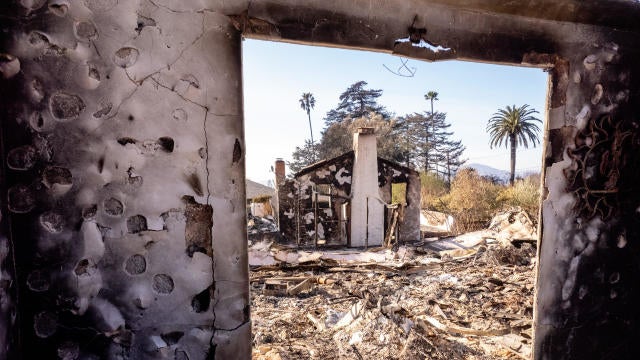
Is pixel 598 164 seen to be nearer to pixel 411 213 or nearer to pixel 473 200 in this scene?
pixel 411 213

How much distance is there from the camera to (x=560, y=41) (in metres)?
2.79

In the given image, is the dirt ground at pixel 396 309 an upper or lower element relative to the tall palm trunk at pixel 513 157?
lower

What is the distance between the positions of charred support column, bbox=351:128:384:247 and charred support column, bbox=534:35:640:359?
12855 mm

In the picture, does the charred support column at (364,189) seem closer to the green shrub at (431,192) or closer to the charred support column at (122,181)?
the green shrub at (431,192)

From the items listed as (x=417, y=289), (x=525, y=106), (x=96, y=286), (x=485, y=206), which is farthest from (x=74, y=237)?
(x=525, y=106)

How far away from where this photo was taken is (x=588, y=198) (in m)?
2.95

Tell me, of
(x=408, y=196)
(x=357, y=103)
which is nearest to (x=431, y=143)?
(x=357, y=103)

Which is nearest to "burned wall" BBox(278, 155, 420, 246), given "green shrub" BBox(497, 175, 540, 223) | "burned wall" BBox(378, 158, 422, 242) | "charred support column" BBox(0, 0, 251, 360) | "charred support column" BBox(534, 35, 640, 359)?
"burned wall" BBox(378, 158, 422, 242)

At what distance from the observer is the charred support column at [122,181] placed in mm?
1798

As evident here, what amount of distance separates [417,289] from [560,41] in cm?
524

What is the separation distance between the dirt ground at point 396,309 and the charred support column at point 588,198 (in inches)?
49.6

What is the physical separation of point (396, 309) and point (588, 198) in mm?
2996

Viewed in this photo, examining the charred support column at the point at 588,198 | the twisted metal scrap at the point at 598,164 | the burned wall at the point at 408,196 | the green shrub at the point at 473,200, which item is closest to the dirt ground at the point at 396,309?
the charred support column at the point at 588,198

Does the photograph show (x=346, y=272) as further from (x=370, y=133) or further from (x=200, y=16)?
(x=370, y=133)
